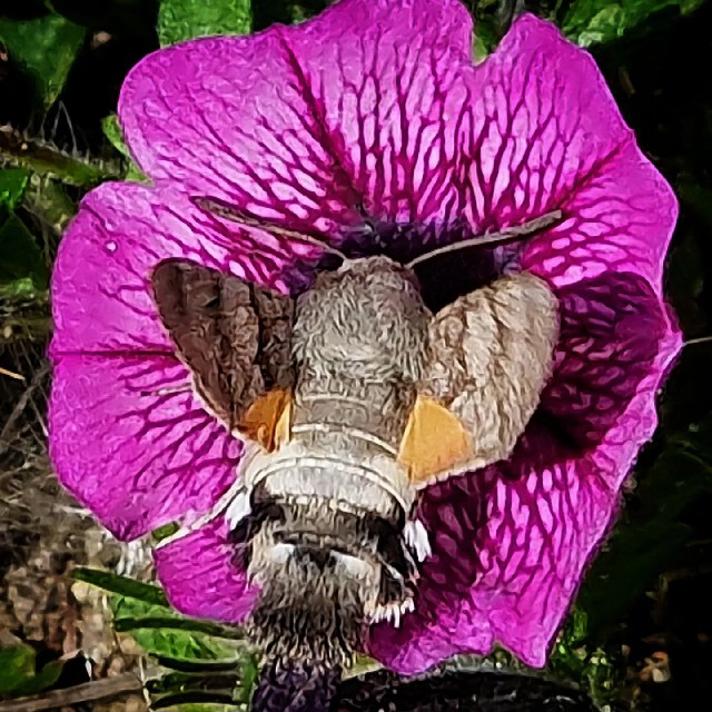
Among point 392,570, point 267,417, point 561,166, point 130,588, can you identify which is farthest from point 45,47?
point 392,570

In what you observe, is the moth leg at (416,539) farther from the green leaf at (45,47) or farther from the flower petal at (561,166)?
the green leaf at (45,47)

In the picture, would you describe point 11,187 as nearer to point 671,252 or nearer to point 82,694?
point 671,252

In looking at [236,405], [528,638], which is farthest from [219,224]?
[528,638]

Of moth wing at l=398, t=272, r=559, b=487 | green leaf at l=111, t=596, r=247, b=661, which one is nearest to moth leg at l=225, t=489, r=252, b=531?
moth wing at l=398, t=272, r=559, b=487

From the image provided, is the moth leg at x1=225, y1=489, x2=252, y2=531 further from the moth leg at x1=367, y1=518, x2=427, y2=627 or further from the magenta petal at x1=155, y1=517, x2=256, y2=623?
the magenta petal at x1=155, y1=517, x2=256, y2=623

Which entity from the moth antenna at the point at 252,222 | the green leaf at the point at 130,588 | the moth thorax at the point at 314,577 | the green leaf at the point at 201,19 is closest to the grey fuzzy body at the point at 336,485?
the moth thorax at the point at 314,577

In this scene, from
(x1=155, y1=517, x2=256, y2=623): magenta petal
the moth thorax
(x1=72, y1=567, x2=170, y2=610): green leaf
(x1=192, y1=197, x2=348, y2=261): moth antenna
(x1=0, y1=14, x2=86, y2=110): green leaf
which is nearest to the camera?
the moth thorax
